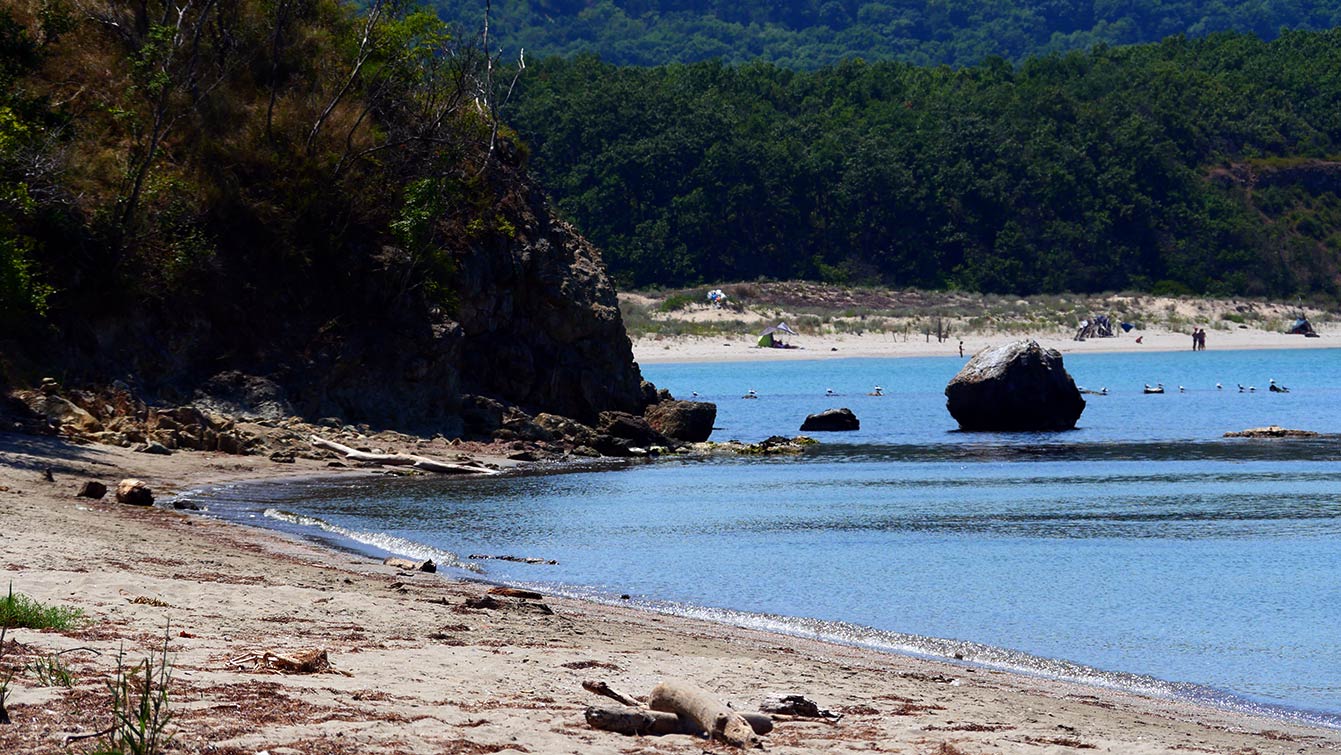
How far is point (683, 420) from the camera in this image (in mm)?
33688

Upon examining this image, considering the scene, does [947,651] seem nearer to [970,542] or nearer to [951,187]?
[970,542]

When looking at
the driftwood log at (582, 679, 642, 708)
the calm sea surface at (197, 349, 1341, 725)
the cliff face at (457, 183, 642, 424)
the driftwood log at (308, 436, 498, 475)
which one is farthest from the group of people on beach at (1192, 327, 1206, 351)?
the driftwood log at (582, 679, 642, 708)

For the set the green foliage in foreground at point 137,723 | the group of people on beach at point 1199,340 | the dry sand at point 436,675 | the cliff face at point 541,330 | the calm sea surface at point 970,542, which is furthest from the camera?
the group of people on beach at point 1199,340

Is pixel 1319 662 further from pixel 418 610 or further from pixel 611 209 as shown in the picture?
pixel 611 209

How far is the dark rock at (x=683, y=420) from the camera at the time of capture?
3372 centimetres

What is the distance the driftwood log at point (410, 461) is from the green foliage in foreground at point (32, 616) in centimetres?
1672

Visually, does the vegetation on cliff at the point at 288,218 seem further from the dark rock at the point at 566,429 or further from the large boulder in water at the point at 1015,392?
the large boulder in water at the point at 1015,392

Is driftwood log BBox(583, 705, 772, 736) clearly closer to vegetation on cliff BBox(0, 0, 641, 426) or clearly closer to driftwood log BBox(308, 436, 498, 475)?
vegetation on cliff BBox(0, 0, 641, 426)

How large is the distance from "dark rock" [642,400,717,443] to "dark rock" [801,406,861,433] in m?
4.66

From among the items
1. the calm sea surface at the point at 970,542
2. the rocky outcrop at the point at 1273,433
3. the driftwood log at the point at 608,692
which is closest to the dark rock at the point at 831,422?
the calm sea surface at the point at 970,542

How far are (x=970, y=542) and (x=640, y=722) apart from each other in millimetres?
11457

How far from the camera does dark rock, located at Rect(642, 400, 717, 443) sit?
33.7 m

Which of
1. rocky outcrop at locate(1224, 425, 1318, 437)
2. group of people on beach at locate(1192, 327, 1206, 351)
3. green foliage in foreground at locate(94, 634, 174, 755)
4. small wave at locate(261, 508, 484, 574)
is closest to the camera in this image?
green foliage in foreground at locate(94, 634, 174, 755)

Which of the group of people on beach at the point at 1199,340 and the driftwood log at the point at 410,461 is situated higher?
the group of people on beach at the point at 1199,340
